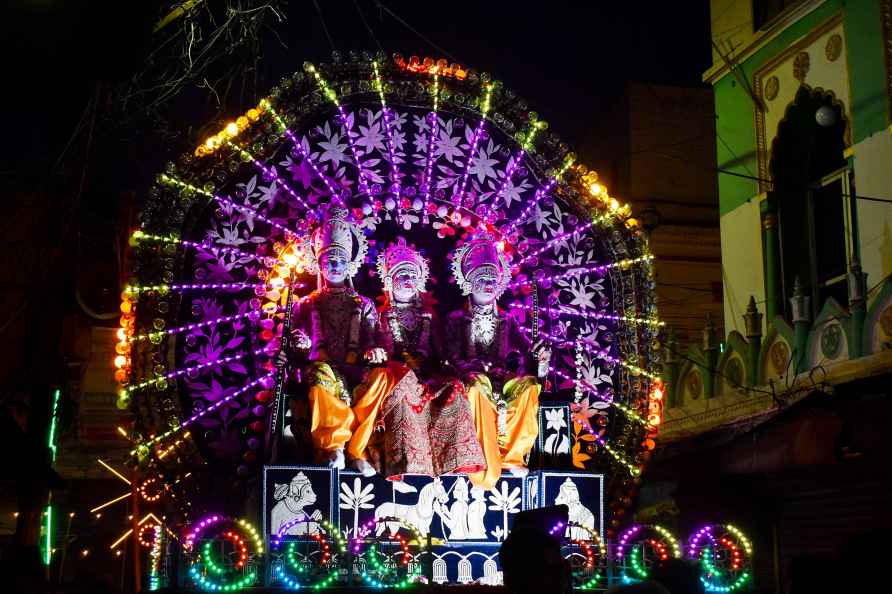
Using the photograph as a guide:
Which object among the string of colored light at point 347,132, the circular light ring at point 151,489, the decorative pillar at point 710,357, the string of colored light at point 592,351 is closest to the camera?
the circular light ring at point 151,489

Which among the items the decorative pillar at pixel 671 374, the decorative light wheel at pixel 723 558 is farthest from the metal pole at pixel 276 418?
the decorative pillar at pixel 671 374

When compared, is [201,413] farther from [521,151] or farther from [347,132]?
[521,151]

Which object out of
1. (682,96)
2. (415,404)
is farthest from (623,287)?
(682,96)

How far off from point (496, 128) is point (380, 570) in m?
4.45

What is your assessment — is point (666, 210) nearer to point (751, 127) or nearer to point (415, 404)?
point (751, 127)

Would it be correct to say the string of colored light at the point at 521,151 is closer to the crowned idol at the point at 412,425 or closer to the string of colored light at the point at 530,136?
the string of colored light at the point at 530,136

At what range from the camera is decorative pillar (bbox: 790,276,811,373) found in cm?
1133

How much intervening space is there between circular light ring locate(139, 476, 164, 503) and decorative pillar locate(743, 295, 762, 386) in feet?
22.6

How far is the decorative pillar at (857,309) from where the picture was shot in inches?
408

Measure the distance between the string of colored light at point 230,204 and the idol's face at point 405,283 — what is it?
0.99 m

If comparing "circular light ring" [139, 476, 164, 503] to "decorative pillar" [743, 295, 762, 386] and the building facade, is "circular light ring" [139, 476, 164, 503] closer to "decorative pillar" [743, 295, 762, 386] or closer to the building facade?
the building facade

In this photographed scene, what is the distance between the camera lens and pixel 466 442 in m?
8.78

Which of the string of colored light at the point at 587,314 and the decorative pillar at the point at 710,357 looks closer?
the string of colored light at the point at 587,314

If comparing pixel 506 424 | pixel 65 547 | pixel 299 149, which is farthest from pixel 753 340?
pixel 65 547
